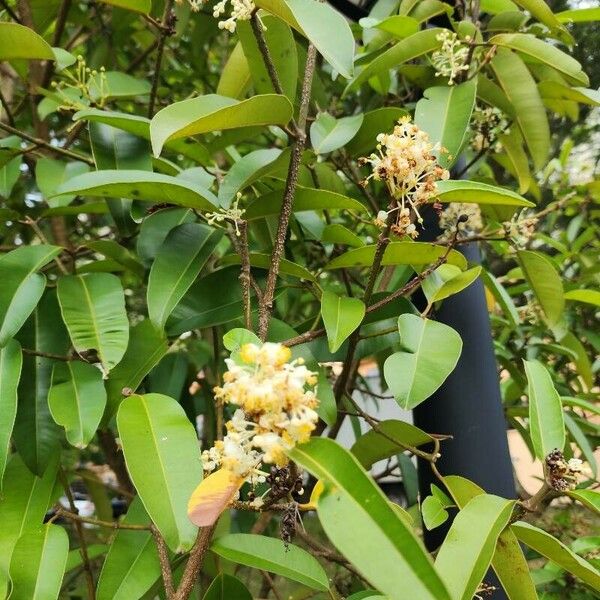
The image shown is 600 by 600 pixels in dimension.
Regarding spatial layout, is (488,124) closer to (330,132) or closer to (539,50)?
(539,50)

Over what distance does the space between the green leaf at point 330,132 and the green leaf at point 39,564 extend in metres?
0.61

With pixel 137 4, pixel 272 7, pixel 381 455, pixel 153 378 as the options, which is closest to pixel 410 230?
pixel 272 7

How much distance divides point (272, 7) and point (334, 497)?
0.51m

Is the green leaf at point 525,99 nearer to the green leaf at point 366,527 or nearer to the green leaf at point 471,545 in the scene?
the green leaf at point 471,545

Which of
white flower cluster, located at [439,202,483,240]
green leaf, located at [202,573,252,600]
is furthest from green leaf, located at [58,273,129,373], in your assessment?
white flower cluster, located at [439,202,483,240]

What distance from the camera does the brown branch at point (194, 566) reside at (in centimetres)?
55

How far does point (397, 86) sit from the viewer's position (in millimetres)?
1322

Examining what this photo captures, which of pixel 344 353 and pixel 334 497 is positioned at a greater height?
pixel 334 497

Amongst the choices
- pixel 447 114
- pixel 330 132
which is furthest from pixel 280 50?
pixel 447 114

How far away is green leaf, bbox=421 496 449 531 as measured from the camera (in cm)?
68

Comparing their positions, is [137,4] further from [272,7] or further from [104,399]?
[104,399]

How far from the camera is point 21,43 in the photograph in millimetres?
847

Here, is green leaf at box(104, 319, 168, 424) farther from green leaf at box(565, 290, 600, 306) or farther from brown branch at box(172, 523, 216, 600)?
green leaf at box(565, 290, 600, 306)

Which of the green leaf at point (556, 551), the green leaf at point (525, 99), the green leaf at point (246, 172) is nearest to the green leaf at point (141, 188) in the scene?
the green leaf at point (246, 172)
